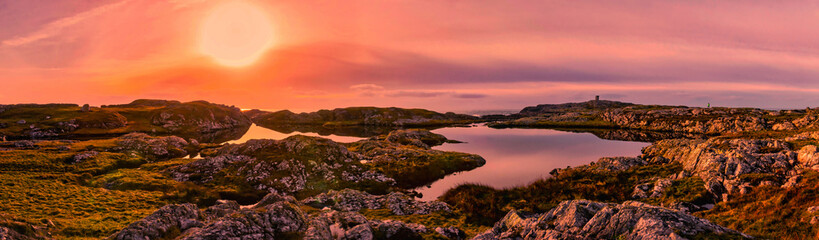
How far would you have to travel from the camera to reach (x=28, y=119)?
15625cm

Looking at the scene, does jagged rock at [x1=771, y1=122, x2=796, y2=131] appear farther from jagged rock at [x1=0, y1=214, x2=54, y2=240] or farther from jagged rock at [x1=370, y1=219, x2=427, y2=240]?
jagged rock at [x1=0, y1=214, x2=54, y2=240]

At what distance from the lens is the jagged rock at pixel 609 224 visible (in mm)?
14477

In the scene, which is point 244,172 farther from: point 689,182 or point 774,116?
point 774,116

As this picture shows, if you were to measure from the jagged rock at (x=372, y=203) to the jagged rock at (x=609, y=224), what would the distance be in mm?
13966

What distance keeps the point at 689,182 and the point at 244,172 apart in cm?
6311

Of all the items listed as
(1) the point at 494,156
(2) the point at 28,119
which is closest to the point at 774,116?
(1) the point at 494,156

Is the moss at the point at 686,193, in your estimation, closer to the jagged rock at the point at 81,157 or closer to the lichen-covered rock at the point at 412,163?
the lichen-covered rock at the point at 412,163

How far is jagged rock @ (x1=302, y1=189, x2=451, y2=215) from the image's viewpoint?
35375 mm

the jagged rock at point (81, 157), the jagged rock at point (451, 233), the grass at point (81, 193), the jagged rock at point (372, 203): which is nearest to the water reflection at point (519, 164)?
the jagged rock at point (372, 203)

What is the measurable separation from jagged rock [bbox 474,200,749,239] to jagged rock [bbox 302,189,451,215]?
14.0 meters

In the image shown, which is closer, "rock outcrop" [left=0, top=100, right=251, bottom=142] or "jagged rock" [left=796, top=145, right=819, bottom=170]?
"jagged rock" [left=796, top=145, right=819, bottom=170]

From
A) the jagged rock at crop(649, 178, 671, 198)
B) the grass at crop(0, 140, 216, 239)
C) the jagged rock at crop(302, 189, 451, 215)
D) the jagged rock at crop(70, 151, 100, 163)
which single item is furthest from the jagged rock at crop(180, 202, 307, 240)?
the jagged rock at crop(70, 151, 100, 163)

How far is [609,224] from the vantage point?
55.4 ft

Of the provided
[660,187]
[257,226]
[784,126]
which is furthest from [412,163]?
[784,126]
